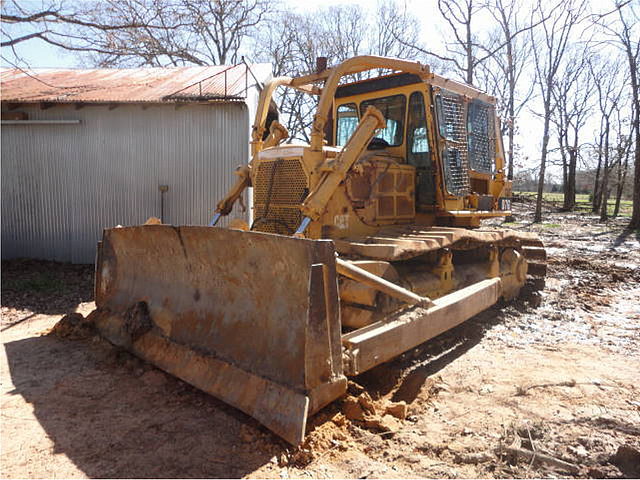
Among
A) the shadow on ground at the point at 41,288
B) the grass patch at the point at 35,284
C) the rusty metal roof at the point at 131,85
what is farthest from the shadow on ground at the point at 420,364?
the grass patch at the point at 35,284

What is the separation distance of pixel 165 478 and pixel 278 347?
1064 millimetres

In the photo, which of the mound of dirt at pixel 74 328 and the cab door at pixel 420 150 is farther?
the cab door at pixel 420 150

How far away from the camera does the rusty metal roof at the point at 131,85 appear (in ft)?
30.3

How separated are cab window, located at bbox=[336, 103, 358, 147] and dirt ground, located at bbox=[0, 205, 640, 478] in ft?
10.4

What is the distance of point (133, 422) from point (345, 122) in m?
4.92

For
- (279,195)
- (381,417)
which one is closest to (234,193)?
(279,195)

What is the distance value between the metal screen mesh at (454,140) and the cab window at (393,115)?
511 millimetres

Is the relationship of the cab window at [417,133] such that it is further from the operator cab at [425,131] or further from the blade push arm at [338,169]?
the blade push arm at [338,169]

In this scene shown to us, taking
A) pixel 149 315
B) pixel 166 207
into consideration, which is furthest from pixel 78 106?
pixel 149 315

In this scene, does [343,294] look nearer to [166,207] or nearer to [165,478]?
[165,478]

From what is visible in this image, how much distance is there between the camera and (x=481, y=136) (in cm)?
678

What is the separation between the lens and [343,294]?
3.91 meters

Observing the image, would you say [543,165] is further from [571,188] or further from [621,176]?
[571,188]

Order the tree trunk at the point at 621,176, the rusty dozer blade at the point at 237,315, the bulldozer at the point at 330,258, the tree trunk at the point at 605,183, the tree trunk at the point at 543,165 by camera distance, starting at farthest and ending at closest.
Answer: the tree trunk at the point at 621,176, the tree trunk at the point at 605,183, the tree trunk at the point at 543,165, the bulldozer at the point at 330,258, the rusty dozer blade at the point at 237,315
